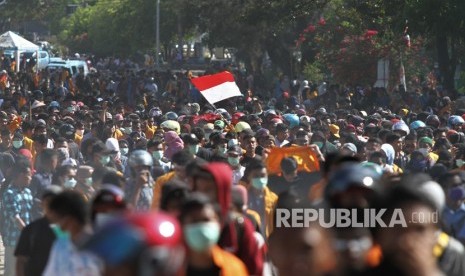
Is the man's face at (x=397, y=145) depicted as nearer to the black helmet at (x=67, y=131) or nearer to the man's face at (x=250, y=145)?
the man's face at (x=250, y=145)

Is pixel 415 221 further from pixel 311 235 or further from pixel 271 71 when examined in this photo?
pixel 271 71

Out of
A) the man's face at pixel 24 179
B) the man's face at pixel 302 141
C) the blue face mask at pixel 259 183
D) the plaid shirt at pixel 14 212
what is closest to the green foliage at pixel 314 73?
the man's face at pixel 302 141

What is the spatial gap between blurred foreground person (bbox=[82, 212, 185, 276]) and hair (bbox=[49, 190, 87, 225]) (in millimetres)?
2480

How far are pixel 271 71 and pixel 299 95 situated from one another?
55.8ft

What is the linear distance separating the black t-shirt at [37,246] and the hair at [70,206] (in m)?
1.20

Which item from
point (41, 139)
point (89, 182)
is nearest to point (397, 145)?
point (41, 139)

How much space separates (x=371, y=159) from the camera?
43.1 feet

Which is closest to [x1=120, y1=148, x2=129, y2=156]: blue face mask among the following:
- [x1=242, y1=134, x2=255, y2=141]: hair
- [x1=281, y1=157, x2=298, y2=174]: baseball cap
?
[x1=242, y1=134, x2=255, y2=141]: hair

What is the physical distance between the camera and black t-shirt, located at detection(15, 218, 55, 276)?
835 cm

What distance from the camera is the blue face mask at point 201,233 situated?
563 centimetres

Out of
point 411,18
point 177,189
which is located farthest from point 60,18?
point 177,189

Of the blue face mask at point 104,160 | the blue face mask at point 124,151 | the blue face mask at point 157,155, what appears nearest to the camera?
the blue face mask at point 104,160

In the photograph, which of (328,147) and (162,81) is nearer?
(328,147)

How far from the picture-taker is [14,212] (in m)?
11.8
